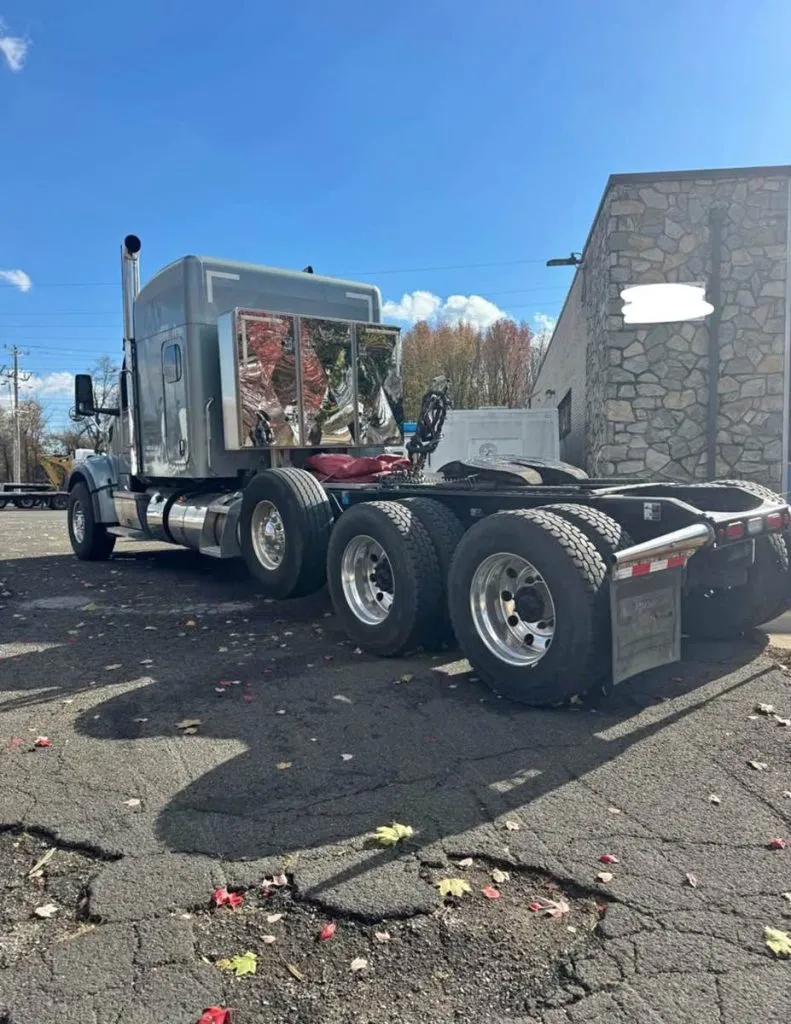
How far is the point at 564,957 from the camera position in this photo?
2.40 meters

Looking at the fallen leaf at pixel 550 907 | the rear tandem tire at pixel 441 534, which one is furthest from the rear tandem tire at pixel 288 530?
the fallen leaf at pixel 550 907

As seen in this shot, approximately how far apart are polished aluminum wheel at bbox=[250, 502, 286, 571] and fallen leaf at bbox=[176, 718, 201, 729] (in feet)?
9.70

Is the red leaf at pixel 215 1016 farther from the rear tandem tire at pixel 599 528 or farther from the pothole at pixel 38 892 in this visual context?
the rear tandem tire at pixel 599 528

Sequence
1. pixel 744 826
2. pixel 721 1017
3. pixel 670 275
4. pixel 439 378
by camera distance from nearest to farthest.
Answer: pixel 721 1017, pixel 744 826, pixel 439 378, pixel 670 275

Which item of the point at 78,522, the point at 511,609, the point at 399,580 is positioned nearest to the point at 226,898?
the point at 511,609

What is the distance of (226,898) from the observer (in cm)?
272

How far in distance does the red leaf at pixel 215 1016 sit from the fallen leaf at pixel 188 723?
7.59 feet

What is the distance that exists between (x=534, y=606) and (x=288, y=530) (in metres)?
2.99

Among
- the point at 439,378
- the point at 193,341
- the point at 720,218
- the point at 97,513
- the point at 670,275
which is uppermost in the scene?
the point at 720,218

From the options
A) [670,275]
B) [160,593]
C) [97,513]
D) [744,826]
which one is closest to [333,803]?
[744,826]

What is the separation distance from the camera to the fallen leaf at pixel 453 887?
8.98 feet

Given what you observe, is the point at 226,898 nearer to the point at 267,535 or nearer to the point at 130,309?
the point at 267,535

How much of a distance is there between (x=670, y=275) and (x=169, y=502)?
26.9 feet

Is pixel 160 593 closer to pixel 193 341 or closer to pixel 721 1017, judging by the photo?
pixel 193 341
